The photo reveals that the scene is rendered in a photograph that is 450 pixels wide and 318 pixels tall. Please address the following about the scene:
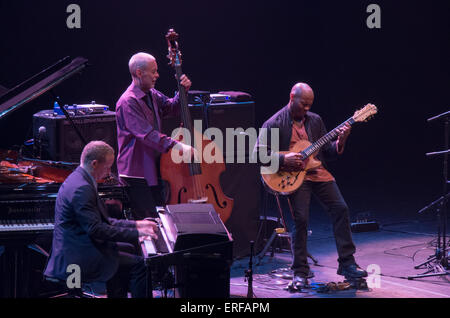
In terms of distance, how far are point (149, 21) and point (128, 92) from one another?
9.75 feet

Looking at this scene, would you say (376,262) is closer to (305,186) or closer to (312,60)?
(305,186)

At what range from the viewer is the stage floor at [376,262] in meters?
6.34

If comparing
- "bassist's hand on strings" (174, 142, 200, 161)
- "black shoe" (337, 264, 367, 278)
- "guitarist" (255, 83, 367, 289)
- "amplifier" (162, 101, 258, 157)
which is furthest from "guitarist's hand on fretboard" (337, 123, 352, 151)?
"bassist's hand on strings" (174, 142, 200, 161)

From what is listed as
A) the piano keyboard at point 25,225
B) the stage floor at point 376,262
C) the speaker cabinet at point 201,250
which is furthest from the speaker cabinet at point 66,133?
the speaker cabinet at point 201,250

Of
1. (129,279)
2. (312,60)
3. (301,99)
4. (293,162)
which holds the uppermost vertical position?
(312,60)

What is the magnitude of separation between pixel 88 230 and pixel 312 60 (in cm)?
663

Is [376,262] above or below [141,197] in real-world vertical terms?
below

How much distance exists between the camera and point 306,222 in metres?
6.52

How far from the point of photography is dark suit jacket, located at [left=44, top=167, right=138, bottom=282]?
4762 mm

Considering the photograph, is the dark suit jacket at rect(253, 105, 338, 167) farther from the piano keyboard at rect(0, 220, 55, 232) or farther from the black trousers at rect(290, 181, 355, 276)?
the piano keyboard at rect(0, 220, 55, 232)

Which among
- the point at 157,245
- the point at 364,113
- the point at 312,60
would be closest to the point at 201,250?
the point at 157,245

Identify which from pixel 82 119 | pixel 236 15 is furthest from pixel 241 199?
pixel 236 15

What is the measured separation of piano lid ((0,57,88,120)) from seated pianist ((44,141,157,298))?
86 centimetres

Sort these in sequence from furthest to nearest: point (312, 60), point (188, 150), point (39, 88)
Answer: point (312, 60), point (188, 150), point (39, 88)
